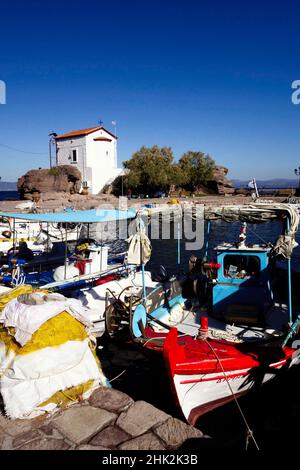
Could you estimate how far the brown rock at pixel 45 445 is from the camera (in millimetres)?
6047

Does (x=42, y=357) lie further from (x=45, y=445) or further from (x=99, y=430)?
(x=99, y=430)

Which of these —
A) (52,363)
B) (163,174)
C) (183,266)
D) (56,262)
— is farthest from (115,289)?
(163,174)

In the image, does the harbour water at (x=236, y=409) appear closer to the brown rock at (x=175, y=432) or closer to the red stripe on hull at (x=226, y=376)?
the brown rock at (x=175, y=432)

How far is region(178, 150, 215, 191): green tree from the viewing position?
81.2 meters

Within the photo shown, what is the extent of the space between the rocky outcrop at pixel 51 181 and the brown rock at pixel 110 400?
6181 cm

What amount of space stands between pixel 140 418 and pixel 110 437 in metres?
0.83

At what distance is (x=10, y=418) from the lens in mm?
6738

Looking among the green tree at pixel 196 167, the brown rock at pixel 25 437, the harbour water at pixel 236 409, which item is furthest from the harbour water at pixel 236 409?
the green tree at pixel 196 167

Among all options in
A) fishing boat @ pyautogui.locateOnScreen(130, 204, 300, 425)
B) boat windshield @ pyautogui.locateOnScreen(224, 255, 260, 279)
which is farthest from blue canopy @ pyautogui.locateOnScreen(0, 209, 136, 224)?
boat windshield @ pyautogui.locateOnScreen(224, 255, 260, 279)

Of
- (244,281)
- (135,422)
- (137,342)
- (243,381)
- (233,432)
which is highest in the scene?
(244,281)

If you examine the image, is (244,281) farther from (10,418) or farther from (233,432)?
(10,418)

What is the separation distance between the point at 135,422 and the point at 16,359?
2642 mm
